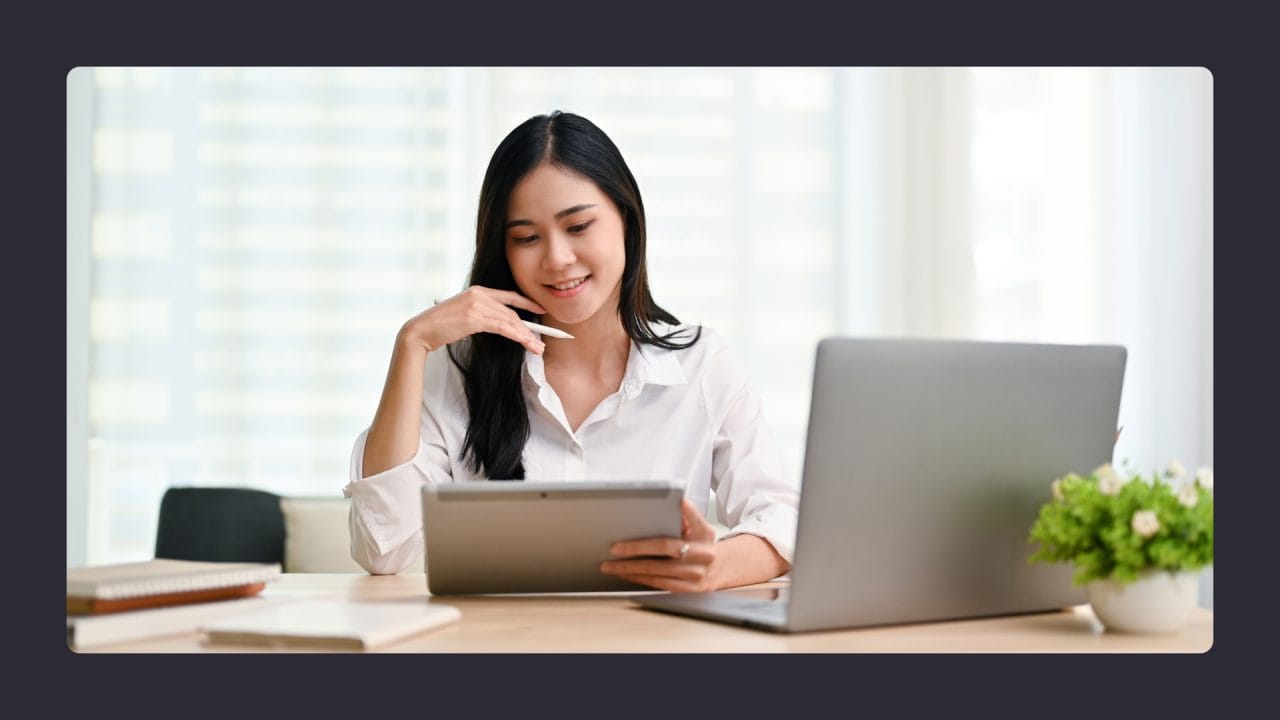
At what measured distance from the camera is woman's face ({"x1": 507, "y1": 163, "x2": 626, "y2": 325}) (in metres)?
1.99

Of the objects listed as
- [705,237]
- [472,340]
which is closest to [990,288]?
[705,237]

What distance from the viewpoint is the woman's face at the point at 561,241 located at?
199 cm

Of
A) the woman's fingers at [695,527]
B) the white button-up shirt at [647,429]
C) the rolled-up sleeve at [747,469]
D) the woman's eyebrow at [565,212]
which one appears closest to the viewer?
the woman's fingers at [695,527]

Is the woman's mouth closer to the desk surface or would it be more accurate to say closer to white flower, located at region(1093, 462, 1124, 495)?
the desk surface

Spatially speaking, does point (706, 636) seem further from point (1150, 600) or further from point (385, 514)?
point (385, 514)

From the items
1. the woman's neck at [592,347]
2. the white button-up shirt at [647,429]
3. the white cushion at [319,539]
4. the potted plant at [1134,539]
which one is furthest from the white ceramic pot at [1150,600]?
the white cushion at [319,539]

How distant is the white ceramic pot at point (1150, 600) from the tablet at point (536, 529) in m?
0.50

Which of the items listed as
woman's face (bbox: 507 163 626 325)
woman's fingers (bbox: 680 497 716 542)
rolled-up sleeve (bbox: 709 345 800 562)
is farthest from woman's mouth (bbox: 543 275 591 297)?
woman's fingers (bbox: 680 497 716 542)

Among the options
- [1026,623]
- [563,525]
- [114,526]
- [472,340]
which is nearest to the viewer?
[1026,623]

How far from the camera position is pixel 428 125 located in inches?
153

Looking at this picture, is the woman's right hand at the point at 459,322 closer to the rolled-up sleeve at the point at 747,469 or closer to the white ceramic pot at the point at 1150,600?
the rolled-up sleeve at the point at 747,469

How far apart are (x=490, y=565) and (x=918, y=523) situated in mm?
565

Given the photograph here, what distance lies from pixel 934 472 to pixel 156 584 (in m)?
0.85

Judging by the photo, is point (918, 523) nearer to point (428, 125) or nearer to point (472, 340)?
point (472, 340)
